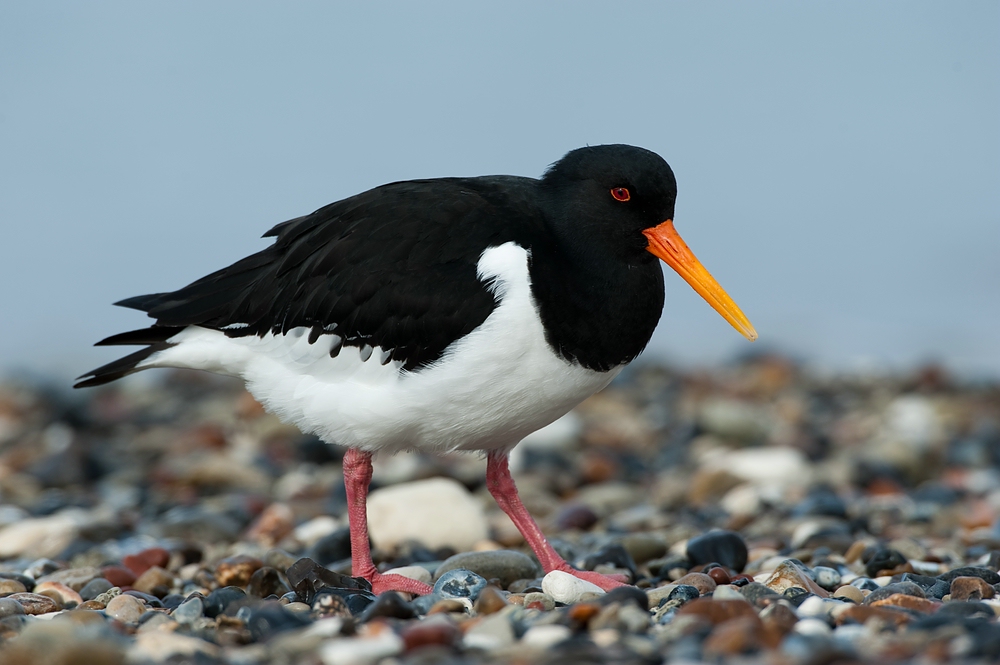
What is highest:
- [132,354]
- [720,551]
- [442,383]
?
[132,354]

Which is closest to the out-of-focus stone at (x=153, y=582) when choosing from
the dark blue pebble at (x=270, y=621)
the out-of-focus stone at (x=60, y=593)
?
the out-of-focus stone at (x=60, y=593)

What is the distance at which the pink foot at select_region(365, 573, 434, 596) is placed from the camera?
16.8 feet

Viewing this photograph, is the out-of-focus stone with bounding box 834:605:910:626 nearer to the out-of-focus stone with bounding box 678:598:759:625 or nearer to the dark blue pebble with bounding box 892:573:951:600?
the out-of-focus stone with bounding box 678:598:759:625

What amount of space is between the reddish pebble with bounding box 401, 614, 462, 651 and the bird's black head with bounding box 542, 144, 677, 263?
2.26 metres

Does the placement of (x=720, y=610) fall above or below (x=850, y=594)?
above

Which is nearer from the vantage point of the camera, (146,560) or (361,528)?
(361,528)

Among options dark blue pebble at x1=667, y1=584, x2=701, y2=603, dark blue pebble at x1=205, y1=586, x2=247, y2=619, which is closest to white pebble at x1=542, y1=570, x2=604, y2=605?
dark blue pebble at x1=667, y1=584, x2=701, y2=603

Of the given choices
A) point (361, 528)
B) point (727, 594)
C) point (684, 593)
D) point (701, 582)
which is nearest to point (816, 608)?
point (727, 594)

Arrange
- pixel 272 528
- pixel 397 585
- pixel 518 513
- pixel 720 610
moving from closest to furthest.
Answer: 1. pixel 720 610
2. pixel 397 585
3. pixel 518 513
4. pixel 272 528

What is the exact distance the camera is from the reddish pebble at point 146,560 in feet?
19.6

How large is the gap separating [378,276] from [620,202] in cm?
126

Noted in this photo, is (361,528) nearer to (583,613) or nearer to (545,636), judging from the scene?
(583,613)

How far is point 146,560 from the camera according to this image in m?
6.03

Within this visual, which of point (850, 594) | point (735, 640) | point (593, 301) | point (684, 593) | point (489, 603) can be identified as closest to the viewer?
point (735, 640)
